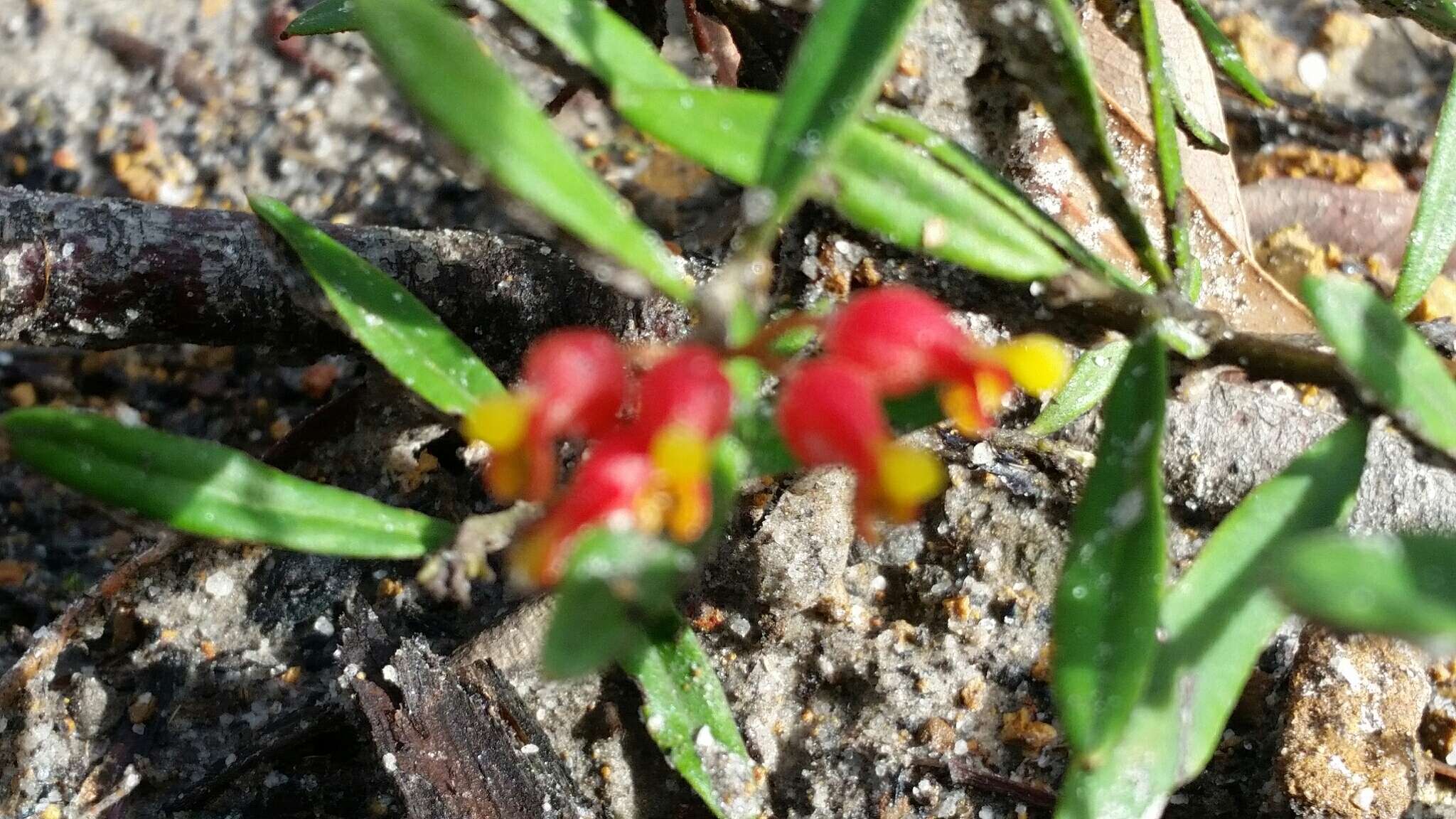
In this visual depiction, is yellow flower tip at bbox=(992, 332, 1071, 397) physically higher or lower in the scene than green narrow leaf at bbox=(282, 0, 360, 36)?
higher

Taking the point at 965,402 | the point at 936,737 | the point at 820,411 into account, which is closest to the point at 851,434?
the point at 820,411

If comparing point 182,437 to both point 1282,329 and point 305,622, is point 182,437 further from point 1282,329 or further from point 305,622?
point 1282,329

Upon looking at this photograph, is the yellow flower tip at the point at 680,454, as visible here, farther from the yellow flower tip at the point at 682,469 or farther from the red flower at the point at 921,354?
the red flower at the point at 921,354

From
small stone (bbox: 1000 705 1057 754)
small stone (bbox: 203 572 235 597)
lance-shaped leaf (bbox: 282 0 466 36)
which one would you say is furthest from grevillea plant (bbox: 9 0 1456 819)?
small stone (bbox: 203 572 235 597)

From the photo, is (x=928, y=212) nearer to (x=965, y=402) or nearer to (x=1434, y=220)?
(x=965, y=402)

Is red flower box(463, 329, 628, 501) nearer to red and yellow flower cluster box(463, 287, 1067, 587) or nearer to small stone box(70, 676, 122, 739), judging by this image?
red and yellow flower cluster box(463, 287, 1067, 587)

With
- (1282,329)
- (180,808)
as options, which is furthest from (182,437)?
(1282,329)

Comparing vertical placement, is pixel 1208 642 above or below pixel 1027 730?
above
